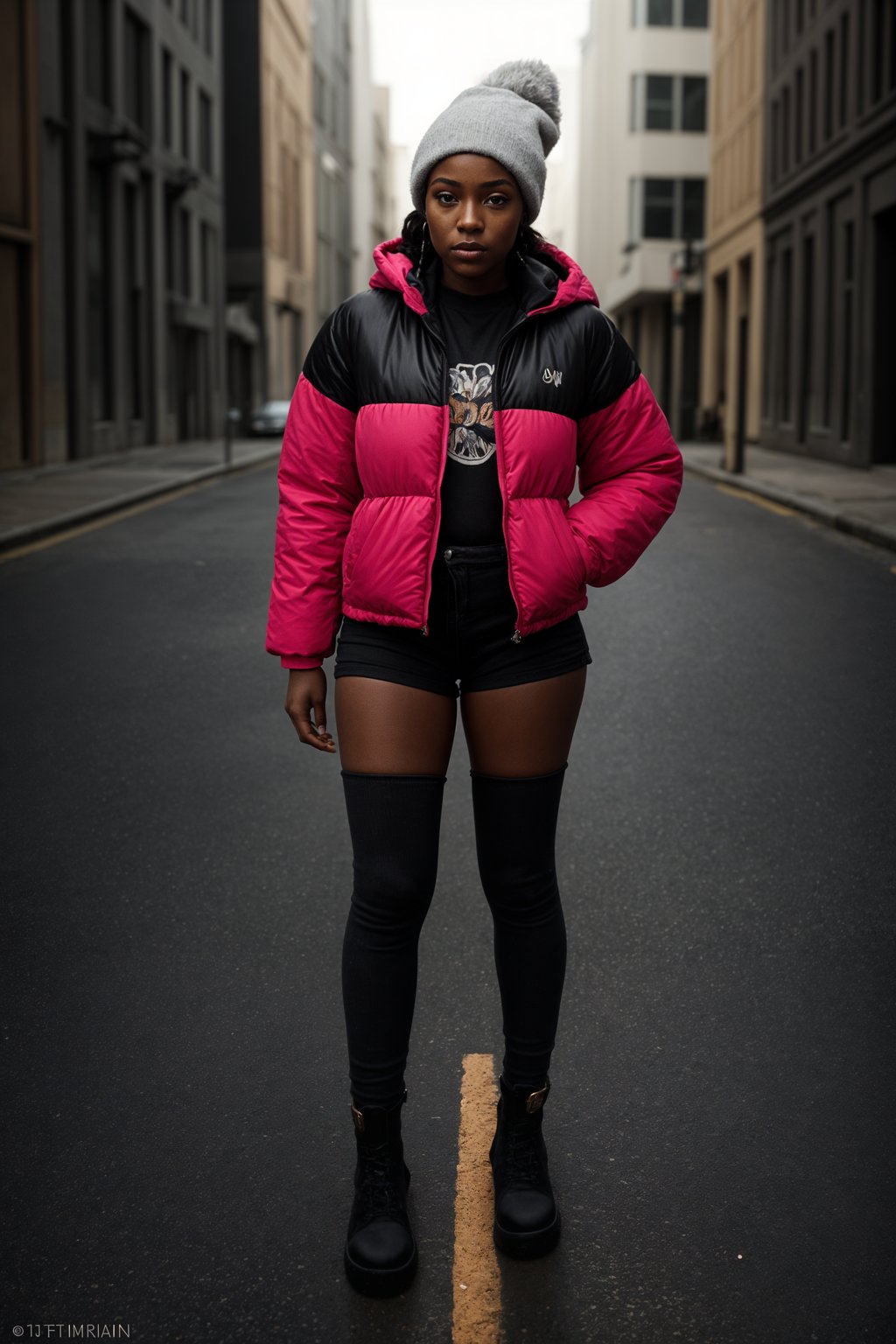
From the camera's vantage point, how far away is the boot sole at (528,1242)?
2760 millimetres

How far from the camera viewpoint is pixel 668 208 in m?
53.0

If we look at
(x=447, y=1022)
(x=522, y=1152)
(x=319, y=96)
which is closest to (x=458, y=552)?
(x=522, y=1152)

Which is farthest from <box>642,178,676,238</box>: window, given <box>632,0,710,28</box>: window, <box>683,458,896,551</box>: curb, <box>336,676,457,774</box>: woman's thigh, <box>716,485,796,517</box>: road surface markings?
<box>336,676,457,774</box>: woman's thigh

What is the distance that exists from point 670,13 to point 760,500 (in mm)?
37724

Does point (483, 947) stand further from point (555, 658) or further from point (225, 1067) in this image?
point (555, 658)

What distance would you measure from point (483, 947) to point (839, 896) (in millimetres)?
A: 1179

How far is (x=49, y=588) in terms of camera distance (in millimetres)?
11211

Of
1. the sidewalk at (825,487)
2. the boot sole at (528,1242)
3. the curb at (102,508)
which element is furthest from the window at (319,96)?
the boot sole at (528,1242)

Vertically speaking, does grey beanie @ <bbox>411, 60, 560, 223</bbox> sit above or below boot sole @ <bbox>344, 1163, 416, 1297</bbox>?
above

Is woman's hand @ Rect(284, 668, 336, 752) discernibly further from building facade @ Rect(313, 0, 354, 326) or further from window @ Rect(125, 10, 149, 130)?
building facade @ Rect(313, 0, 354, 326)

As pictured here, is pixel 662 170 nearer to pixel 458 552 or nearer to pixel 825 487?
pixel 825 487

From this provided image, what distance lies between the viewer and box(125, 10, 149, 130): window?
32.7 metres

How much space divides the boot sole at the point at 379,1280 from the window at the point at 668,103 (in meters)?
53.4

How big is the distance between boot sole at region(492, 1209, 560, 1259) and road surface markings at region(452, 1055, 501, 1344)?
3cm
